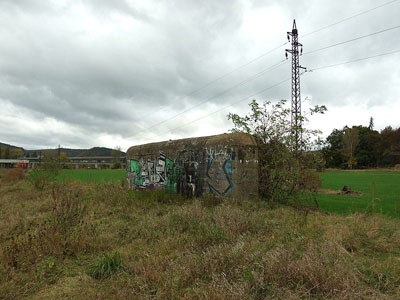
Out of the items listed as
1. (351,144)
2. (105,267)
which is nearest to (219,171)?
(105,267)

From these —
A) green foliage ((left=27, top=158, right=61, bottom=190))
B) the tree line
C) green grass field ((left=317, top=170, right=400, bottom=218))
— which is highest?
the tree line

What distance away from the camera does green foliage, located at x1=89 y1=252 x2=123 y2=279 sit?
3.69m

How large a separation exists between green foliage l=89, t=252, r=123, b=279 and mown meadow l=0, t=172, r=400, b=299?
14mm

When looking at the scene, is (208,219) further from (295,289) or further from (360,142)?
(360,142)

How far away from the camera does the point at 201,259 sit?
360 centimetres

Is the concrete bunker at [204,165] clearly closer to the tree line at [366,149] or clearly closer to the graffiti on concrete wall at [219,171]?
the graffiti on concrete wall at [219,171]

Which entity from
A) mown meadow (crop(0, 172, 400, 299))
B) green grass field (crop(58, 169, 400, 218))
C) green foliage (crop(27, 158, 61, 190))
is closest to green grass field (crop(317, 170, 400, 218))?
green grass field (crop(58, 169, 400, 218))

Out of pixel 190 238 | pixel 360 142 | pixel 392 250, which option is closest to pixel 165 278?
pixel 190 238

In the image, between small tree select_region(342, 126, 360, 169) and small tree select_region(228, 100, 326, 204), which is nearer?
small tree select_region(228, 100, 326, 204)

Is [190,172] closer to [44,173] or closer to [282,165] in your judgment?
[282,165]

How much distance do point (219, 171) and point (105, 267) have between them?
6.19 meters

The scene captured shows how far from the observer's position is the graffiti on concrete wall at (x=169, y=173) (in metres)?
10.7

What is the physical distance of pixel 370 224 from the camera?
223 inches

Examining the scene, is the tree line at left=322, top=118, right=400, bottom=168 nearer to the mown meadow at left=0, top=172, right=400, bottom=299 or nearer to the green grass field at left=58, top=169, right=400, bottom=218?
the green grass field at left=58, top=169, right=400, bottom=218
